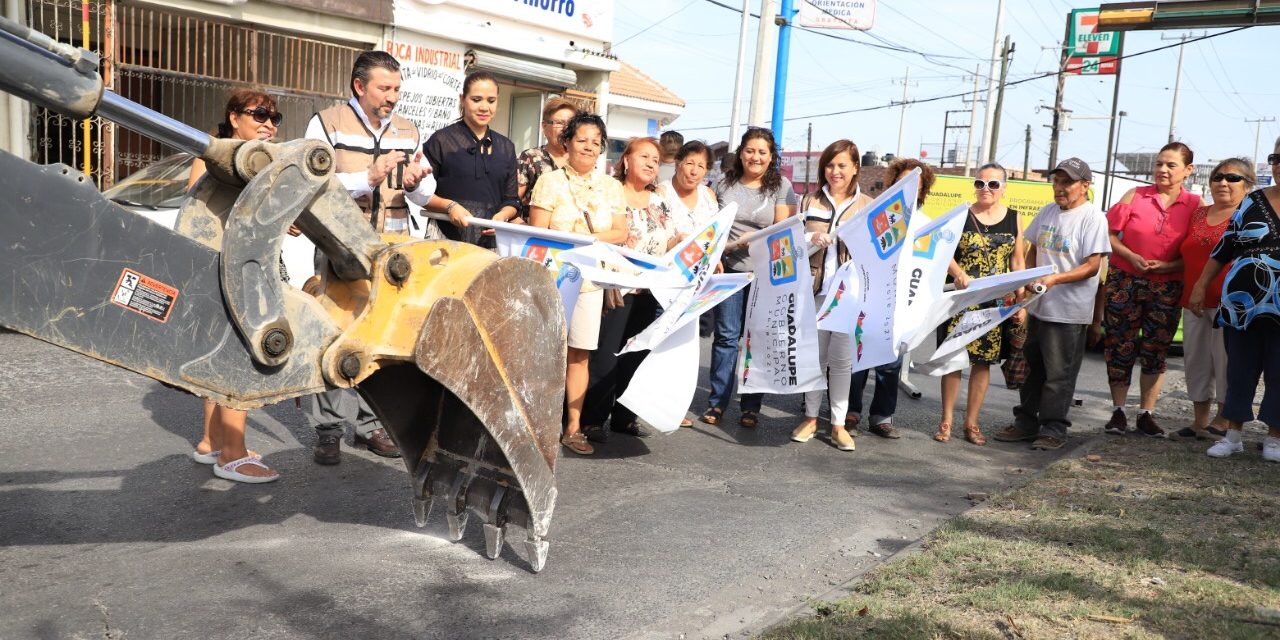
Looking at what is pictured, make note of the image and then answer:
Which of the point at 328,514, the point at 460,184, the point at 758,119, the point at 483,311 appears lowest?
the point at 328,514

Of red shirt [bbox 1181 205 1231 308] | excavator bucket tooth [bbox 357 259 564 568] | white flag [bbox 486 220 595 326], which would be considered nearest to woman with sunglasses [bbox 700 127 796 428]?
white flag [bbox 486 220 595 326]

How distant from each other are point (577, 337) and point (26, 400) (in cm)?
354

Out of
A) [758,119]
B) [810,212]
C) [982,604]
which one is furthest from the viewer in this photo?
[758,119]

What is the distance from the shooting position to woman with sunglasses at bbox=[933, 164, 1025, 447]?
7.50m

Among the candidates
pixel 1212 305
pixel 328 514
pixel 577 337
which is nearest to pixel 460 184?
pixel 577 337

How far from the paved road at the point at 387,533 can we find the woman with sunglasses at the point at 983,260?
455 mm

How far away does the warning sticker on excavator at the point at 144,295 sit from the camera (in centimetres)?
275

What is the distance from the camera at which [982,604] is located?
394 centimetres

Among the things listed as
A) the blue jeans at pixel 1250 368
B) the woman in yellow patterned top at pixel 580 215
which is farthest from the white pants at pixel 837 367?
the blue jeans at pixel 1250 368

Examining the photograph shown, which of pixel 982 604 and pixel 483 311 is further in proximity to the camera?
pixel 982 604

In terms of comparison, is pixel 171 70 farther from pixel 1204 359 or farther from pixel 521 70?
pixel 1204 359

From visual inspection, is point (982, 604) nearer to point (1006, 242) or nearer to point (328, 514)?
point (328, 514)

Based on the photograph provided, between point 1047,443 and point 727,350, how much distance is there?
2.33 m

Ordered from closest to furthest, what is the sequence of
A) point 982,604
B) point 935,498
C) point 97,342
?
point 97,342
point 982,604
point 935,498
